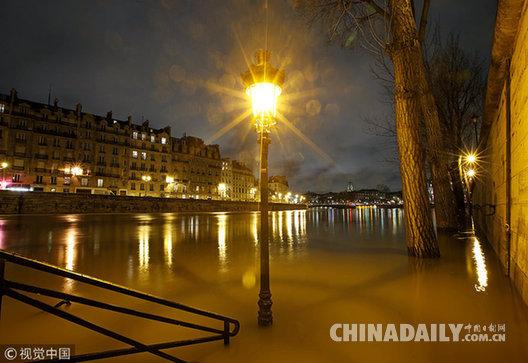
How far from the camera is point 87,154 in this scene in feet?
193

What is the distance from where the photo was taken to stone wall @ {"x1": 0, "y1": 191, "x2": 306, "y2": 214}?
31.0 metres

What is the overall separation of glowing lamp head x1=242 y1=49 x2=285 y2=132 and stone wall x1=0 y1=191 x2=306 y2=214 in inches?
1424

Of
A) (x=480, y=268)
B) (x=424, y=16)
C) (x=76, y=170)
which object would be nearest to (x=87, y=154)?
(x=76, y=170)

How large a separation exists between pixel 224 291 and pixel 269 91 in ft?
12.3

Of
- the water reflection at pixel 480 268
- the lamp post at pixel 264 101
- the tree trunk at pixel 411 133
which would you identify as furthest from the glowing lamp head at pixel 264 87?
the tree trunk at pixel 411 133

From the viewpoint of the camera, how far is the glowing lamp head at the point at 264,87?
172 inches

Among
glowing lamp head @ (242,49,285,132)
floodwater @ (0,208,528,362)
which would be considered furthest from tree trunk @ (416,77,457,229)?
glowing lamp head @ (242,49,285,132)

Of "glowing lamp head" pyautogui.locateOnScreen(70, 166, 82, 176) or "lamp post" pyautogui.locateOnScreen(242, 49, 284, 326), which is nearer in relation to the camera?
"lamp post" pyautogui.locateOnScreen(242, 49, 284, 326)

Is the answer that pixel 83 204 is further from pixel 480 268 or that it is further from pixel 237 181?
pixel 237 181

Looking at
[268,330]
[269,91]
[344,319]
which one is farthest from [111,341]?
[269,91]

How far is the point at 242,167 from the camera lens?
354 ft

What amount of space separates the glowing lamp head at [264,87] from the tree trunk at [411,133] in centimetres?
566

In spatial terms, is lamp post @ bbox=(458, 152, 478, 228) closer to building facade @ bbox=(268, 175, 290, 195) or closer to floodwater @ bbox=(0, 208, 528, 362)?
floodwater @ bbox=(0, 208, 528, 362)

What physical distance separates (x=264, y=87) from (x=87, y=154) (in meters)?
64.3
